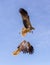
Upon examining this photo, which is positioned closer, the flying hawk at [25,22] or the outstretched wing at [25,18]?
the flying hawk at [25,22]

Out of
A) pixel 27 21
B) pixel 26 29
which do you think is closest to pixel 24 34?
pixel 26 29

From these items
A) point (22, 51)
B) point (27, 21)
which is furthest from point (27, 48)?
point (27, 21)

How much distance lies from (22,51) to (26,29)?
2.80 m

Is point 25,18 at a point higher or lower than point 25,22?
lower

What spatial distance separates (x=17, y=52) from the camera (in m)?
37.2

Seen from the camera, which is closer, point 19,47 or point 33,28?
point 33,28

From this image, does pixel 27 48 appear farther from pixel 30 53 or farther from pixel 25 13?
pixel 25 13

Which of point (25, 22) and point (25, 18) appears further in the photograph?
point (25, 22)

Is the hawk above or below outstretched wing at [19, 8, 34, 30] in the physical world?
below

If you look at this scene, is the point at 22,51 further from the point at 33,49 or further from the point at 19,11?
the point at 19,11

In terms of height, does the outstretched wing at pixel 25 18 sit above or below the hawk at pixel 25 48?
above

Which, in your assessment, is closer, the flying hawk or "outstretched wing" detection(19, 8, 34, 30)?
the flying hawk

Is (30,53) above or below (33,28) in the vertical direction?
below

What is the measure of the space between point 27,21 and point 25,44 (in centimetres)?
271
